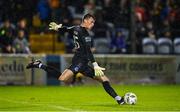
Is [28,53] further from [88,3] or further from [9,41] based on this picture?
[88,3]

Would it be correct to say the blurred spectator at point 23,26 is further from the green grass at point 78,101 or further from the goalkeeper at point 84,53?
the goalkeeper at point 84,53

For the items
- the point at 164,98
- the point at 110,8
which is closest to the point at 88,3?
the point at 110,8

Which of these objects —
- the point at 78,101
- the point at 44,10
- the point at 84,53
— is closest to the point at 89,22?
the point at 84,53

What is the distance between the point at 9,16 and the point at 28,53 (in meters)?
2.78

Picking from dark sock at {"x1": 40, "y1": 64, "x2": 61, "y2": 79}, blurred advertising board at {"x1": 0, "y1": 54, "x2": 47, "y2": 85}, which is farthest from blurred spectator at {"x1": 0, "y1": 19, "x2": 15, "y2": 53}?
dark sock at {"x1": 40, "y1": 64, "x2": 61, "y2": 79}

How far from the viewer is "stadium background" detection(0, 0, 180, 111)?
26203mm

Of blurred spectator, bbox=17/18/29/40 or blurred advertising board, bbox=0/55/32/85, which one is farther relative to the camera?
blurred spectator, bbox=17/18/29/40

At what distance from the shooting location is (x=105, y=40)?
28.5 meters

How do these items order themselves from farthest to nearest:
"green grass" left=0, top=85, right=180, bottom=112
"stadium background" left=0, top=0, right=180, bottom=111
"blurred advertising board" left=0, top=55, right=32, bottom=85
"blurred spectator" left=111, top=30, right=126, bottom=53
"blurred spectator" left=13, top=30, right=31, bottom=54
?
"blurred spectator" left=111, top=30, right=126, bottom=53 → "blurred spectator" left=13, top=30, right=31, bottom=54 → "stadium background" left=0, top=0, right=180, bottom=111 → "blurred advertising board" left=0, top=55, right=32, bottom=85 → "green grass" left=0, top=85, right=180, bottom=112

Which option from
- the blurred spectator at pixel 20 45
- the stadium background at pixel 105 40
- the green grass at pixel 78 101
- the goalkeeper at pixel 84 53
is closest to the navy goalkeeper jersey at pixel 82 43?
the goalkeeper at pixel 84 53

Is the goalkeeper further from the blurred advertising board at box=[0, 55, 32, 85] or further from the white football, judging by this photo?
the blurred advertising board at box=[0, 55, 32, 85]

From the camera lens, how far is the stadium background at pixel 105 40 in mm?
26203

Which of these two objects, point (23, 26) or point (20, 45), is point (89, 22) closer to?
point (20, 45)

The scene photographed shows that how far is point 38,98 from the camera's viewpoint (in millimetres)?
18812
